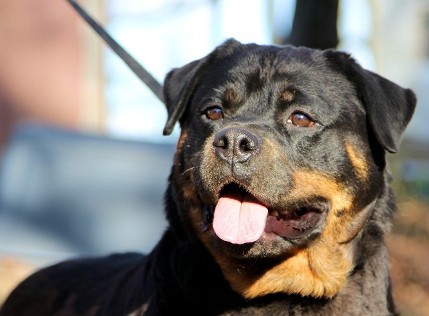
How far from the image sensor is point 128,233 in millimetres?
10055

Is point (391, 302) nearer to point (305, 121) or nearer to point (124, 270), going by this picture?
point (305, 121)

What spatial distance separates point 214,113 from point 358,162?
0.77m

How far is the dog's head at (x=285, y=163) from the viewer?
169 inches

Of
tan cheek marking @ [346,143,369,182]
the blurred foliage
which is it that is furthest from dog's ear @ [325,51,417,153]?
the blurred foliage

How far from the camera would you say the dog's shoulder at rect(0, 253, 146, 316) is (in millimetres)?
4969

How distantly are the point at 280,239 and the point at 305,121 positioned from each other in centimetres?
62

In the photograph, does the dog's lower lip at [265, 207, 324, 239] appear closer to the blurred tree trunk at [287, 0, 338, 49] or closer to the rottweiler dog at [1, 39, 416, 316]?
the rottweiler dog at [1, 39, 416, 316]

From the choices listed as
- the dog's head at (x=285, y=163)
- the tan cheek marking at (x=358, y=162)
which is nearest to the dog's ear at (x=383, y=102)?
the dog's head at (x=285, y=163)

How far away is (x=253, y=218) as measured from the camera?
4363mm

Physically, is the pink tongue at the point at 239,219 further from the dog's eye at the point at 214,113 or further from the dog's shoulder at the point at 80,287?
the dog's shoulder at the point at 80,287

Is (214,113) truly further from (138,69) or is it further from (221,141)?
Answer: (138,69)

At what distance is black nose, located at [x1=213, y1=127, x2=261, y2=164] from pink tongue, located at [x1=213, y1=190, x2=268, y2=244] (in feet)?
0.83

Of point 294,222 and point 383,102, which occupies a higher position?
point 383,102

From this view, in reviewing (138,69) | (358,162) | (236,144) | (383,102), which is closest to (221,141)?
(236,144)
